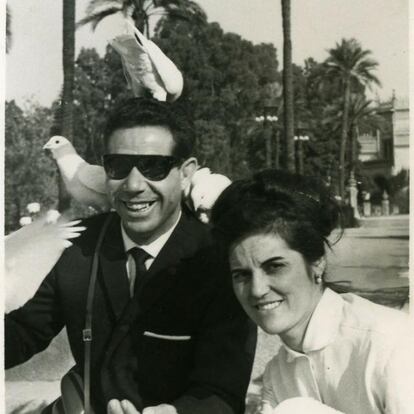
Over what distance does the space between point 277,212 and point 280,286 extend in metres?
0.20

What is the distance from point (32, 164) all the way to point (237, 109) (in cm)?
71

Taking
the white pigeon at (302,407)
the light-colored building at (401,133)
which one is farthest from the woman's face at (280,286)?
the light-colored building at (401,133)

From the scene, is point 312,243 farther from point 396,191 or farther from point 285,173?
point 396,191

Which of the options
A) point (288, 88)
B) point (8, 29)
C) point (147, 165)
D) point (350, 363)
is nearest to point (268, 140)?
point (288, 88)

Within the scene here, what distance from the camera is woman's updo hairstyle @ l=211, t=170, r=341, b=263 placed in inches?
68.2

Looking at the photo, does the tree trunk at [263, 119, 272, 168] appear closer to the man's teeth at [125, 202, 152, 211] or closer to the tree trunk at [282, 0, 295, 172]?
the tree trunk at [282, 0, 295, 172]

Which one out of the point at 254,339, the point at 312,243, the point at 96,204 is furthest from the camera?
the point at 96,204

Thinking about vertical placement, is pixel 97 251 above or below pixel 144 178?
below

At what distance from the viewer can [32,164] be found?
221 cm

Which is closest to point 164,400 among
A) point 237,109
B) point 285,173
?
point 285,173

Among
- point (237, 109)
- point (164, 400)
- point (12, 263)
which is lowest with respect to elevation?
point (164, 400)

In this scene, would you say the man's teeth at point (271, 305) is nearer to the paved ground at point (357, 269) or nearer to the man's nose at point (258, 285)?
the man's nose at point (258, 285)

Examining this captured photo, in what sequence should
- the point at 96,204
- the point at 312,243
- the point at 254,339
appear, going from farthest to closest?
the point at 96,204 → the point at 254,339 → the point at 312,243

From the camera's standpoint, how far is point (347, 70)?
206 cm
